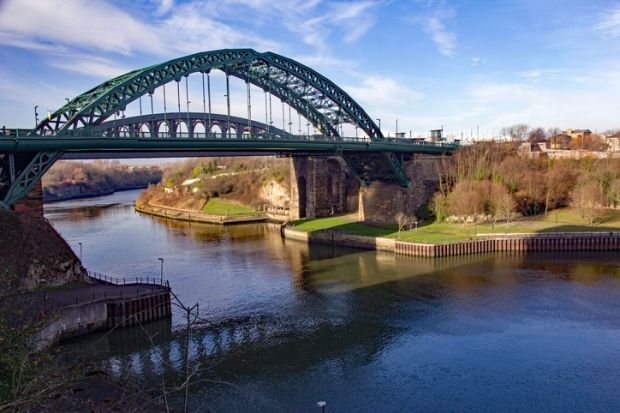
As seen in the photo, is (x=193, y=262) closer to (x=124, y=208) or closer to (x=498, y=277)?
(x=498, y=277)

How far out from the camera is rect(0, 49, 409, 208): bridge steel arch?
29.3 metres

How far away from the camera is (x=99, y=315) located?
2477 centimetres

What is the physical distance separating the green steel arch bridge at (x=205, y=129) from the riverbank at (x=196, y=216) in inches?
504

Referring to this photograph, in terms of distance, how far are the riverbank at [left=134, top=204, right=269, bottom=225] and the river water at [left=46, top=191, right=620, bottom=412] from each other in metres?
25.3

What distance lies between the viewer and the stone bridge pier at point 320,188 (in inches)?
2384

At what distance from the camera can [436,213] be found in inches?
2028

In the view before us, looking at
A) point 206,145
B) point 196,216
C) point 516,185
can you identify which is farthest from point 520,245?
point 196,216

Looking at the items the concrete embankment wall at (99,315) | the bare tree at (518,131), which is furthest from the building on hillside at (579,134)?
the concrete embankment wall at (99,315)

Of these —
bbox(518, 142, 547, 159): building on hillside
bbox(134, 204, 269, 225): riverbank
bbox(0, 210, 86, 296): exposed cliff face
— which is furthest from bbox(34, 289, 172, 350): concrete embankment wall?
bbox(518, 142, 547, 159): building on hillside

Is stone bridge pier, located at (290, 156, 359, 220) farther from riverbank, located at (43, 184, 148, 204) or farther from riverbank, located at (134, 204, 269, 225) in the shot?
riverbank, located at (43, 184, 148, 204)

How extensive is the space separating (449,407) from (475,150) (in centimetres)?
4260

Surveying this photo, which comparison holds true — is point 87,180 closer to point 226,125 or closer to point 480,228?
point 226,125

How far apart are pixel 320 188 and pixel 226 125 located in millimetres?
15115

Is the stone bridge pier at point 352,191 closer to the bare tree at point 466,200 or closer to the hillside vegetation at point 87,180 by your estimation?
the bare tree at point 466,200
